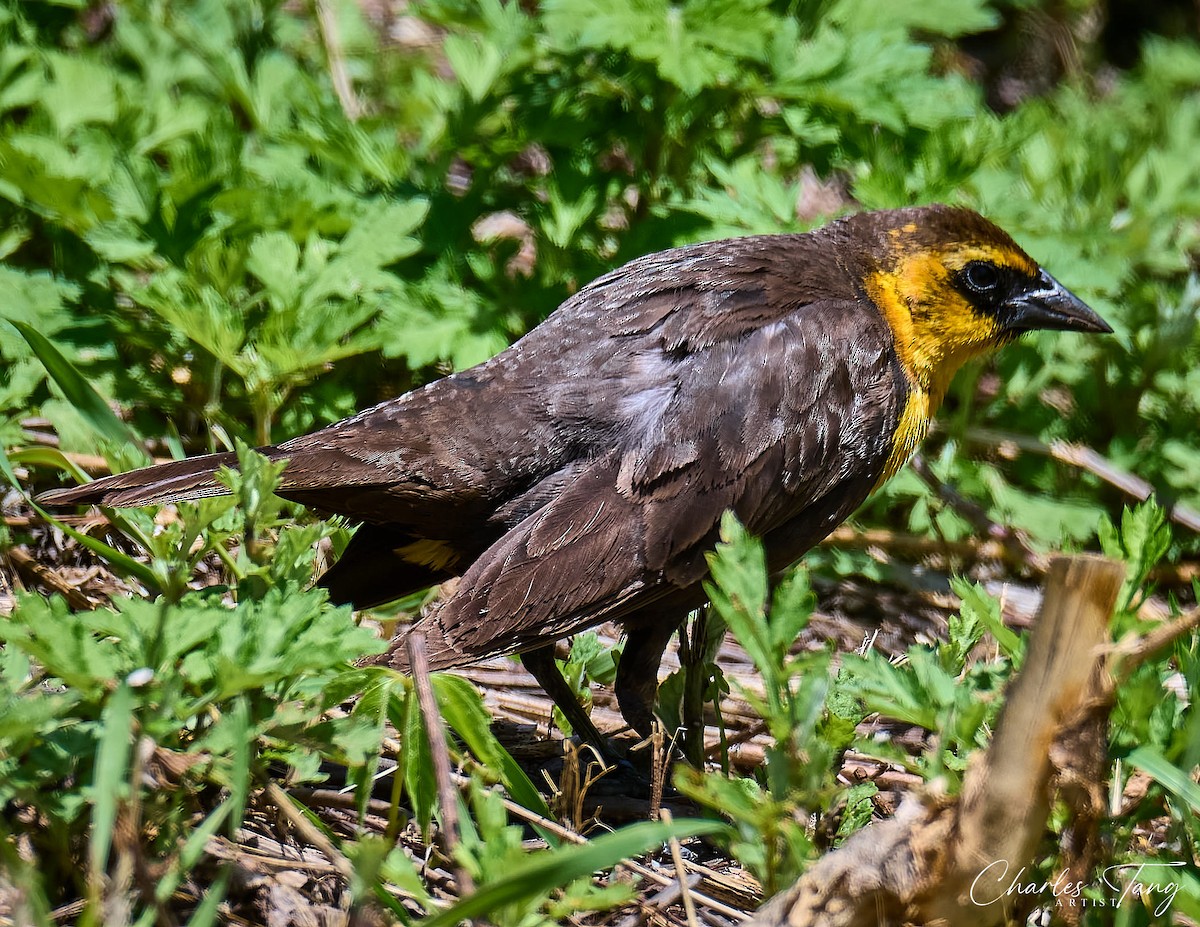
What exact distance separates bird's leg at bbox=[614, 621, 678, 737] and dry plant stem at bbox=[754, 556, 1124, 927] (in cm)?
134

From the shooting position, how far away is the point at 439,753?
257 centimetres

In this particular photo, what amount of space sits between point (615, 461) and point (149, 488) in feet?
4.14

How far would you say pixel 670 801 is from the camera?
12.3 ft

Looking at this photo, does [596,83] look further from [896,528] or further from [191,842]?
[191,842]

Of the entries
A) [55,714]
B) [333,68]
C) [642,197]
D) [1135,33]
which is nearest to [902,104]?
[642,197]

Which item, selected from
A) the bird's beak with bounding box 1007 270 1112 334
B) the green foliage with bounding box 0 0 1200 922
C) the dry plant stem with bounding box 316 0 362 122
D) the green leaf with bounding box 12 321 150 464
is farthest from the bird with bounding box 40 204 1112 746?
the dry plant stem with bounding box 316 0 362 122

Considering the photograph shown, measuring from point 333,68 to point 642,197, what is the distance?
2.03 m

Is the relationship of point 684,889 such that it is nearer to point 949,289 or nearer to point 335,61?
point 949,289

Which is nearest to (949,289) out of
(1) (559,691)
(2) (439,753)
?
(1) (559,691)

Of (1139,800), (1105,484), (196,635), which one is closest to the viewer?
(196,635)

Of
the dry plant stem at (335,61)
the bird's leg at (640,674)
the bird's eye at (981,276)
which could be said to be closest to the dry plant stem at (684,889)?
the bird's leg at (640,674)

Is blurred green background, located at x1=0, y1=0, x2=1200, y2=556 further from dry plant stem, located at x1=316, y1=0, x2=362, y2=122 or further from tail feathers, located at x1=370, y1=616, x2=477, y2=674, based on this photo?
tail feathers, located at x1=370, y1=616, x2=477, y2=674

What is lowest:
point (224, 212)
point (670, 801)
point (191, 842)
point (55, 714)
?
point (670, 801)

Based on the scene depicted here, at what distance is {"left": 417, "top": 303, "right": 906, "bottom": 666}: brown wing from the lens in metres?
3.40
